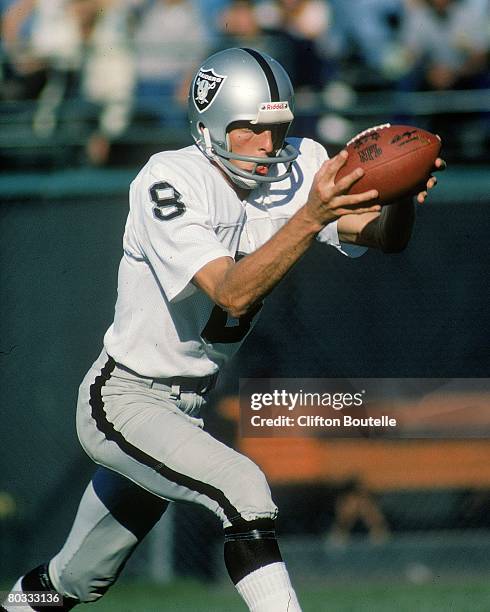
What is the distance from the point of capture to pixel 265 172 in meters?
2.91

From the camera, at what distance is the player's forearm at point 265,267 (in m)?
2.35

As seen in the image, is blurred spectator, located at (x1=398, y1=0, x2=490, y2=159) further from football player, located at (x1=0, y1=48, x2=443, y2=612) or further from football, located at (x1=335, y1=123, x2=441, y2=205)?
football, located at (x1=335, y1=123, x2=441, y2=205)

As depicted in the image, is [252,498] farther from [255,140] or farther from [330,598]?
[330,598]

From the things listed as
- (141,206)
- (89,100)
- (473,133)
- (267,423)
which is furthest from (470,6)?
(141,206)

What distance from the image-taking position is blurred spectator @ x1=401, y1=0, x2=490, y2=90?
4270mm

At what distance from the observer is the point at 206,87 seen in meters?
2.96

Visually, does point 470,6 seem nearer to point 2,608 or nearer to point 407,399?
point 407,399

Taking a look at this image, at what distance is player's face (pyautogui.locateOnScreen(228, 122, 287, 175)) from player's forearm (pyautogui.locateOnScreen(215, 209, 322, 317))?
50 cm

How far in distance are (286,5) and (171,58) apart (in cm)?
51

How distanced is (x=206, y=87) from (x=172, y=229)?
1.77 ft

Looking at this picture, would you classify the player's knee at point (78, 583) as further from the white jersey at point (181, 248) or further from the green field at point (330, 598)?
the green field at point (330, 598)

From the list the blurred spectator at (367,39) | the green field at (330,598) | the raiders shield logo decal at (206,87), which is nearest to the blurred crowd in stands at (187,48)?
the blurred spectator at (367,39)

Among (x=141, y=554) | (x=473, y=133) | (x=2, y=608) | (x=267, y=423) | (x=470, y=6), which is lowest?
(x=2, y=608)

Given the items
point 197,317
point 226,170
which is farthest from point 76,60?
point 197,317
